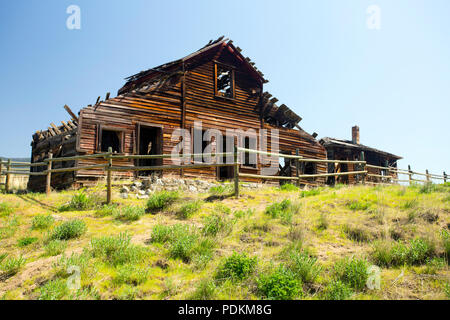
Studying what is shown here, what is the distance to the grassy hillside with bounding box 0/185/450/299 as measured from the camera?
14.4ft

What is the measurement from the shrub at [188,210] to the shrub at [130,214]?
1.02 m

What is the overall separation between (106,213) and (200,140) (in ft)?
27.4

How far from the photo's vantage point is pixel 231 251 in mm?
5645

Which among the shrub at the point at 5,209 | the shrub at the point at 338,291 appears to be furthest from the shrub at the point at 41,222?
the shrub at the point at 338,291

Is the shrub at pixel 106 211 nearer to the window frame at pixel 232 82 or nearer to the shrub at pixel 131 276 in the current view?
the shrub at pixel 131 276

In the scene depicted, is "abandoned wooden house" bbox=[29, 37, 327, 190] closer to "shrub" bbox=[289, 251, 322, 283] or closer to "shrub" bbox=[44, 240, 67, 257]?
"shrub" bbox=[44, 240, 67, 257]

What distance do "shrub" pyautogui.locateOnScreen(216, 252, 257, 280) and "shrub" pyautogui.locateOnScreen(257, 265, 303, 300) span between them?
27 centimetres

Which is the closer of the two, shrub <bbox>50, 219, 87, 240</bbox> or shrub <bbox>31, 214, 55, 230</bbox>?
shrub <bbox>50, 219, 87, 240</bbox>

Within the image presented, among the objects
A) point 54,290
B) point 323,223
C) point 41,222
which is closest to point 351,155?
point 323,223

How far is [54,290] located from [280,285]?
10.4ft

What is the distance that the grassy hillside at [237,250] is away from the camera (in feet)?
14.4

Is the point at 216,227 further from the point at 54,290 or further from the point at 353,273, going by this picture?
the point at 54,290

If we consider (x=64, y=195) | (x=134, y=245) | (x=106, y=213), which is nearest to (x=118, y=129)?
(x=64, y=195)

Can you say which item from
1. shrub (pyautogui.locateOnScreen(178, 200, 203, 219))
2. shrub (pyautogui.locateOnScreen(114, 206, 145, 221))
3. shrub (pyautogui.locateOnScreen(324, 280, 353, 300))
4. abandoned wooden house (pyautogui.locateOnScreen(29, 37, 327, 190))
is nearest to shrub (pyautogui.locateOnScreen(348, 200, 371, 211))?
shrub (pyautogui.locateOnScreen(324, 280, 353, 300))
